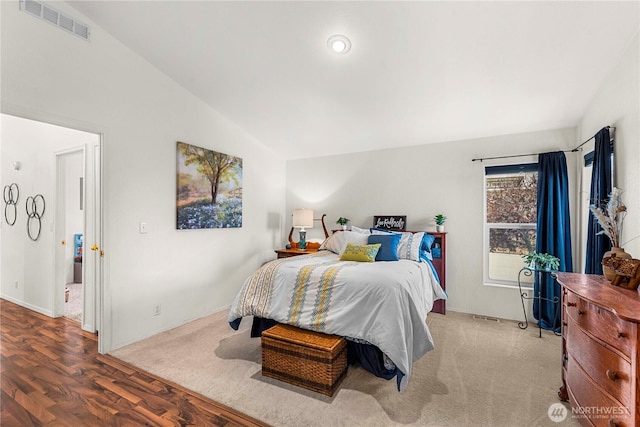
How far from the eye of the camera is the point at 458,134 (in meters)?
3.85

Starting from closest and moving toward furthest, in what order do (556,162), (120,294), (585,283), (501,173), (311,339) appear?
(585,283)
(311,339)
(120,294)
(556,162)
(501,173)

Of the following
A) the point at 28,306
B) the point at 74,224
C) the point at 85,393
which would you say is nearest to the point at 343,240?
the point at 85,393

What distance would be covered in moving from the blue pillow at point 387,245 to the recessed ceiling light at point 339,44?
78.3 inches

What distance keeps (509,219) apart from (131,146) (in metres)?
4.43

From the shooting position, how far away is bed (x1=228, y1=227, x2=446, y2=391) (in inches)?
82.6

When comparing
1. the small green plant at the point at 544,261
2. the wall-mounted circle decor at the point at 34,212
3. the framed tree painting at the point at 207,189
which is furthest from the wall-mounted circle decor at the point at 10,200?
the small green plant at the point at 544,261

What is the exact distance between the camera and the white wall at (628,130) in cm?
203

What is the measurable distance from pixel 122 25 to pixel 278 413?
343 centimetres

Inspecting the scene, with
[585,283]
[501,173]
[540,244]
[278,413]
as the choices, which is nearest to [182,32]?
[278,413]

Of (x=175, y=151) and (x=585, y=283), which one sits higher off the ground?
(x=175, y=151)

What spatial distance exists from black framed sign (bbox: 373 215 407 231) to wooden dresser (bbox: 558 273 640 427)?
2.37 metres

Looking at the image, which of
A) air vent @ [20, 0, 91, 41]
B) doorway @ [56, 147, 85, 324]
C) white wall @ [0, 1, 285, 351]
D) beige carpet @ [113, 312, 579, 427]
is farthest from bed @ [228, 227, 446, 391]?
doorway @ [56, 147, 85, 324]

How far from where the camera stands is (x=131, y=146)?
3.01m

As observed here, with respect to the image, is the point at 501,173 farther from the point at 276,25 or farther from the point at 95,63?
the point at 95,63
